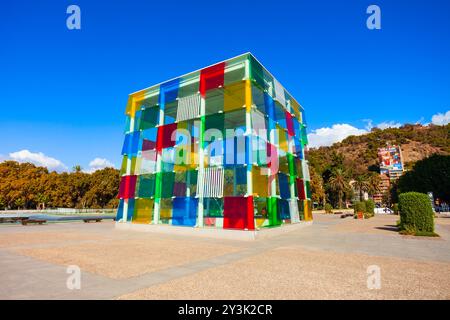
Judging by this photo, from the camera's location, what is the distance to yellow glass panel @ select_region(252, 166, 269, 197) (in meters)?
17.7

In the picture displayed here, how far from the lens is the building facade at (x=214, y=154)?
18734mm

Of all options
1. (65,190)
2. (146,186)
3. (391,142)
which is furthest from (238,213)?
(391,142)

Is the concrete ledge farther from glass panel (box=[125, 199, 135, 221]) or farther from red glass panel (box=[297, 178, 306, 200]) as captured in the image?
red glass panel (box=[297, 178, 306, 200])

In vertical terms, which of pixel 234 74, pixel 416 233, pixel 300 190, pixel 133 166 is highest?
pixel 234 74

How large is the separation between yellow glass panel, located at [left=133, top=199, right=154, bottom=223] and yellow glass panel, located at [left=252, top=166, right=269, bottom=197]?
10.2 metres

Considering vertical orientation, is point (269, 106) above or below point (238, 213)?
above

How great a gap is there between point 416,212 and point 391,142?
146 metres

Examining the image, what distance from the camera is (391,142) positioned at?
137750 mm

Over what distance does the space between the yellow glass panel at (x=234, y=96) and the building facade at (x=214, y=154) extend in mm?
84

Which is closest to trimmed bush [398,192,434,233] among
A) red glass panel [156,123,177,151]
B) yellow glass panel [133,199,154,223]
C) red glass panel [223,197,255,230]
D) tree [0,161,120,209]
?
red glass panel [223,197,255,230]

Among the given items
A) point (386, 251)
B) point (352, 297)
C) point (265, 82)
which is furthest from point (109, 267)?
point (265, 82)

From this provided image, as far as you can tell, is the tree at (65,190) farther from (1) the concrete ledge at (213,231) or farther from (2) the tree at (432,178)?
(2) the tree at (432,178)

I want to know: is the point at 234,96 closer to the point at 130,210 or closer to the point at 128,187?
the point at 128,187
